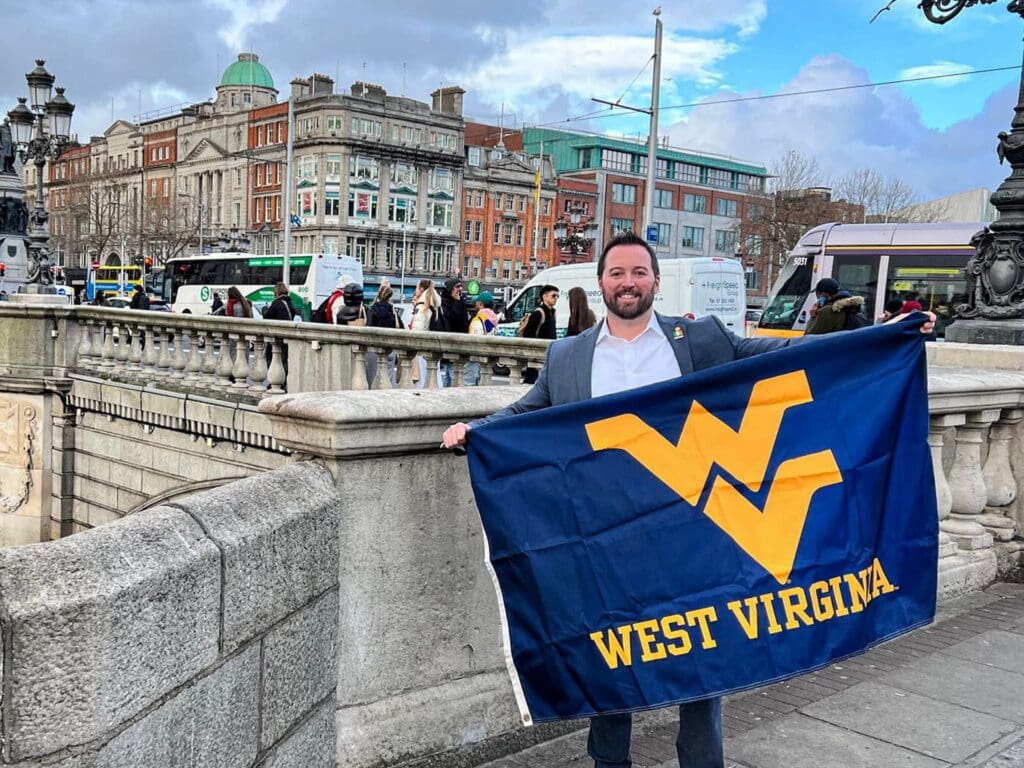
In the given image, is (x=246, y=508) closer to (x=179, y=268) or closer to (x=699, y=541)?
(x=699, y=541)

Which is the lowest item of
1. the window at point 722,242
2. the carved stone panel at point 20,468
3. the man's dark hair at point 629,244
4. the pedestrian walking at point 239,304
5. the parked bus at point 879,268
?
the carved stone panel at point 20,468

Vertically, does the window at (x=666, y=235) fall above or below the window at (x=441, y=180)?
below

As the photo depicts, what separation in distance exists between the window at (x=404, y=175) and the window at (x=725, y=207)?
31.9 metres

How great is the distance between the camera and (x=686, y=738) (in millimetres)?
3352

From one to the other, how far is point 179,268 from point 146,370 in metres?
44.1

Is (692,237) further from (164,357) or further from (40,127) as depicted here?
(164,357)

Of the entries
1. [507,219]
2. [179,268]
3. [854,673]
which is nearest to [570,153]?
[507,219]

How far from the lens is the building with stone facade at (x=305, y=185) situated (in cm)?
8862

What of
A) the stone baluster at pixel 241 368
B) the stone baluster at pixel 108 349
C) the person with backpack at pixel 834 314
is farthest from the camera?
the stone baluster at pixel 108 349

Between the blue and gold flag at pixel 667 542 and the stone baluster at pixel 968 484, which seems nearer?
the blue and gold flag at pixel 667 542

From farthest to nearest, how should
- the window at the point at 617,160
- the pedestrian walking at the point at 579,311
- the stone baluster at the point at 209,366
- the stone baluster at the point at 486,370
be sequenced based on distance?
the window at the point at 617,160
the stone baluster at the point at 209,366
the pedestrian walking at the point at 579,311
the stone baluster at the point at 486,370

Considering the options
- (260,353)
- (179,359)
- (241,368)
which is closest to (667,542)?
(260,353)

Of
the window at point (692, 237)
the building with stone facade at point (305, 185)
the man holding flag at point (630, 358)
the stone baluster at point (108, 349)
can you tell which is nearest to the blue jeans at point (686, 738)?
the man holding flag at point (630, 358)

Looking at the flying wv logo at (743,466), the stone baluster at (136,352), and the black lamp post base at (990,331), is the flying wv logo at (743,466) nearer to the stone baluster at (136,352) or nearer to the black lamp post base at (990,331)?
the black lamp post base at (990,331)
